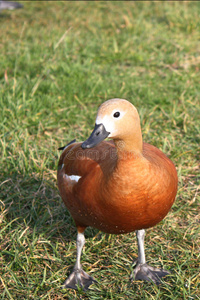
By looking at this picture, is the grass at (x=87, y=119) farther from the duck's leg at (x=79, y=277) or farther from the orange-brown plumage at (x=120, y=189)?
the orange-brown plumage at (x=120, y=189)

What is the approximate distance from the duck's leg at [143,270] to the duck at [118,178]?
0.38 metres

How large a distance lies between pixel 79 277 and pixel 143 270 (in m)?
0.48

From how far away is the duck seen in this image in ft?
7.17

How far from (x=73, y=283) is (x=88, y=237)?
444 mm

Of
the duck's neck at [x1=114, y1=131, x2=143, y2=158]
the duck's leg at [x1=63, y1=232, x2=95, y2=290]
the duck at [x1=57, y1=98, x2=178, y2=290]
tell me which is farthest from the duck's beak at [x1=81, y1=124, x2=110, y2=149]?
the duck's leg at [x1=63, y1=232, x2=95, y2=290]

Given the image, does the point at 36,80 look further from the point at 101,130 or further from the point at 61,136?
the point at 101,130

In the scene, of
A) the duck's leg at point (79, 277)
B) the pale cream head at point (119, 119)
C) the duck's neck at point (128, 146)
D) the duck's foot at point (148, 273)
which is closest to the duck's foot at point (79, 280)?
the duck's leg at point (79, 277)

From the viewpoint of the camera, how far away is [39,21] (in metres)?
6.91

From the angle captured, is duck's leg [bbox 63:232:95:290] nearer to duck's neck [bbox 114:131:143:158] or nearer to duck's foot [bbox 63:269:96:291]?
duck's foot [bbox 63:269:96:291]

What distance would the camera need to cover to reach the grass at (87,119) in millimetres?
2877

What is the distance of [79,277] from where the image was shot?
Answer: 2801mm

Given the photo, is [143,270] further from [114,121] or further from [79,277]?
[114,121]

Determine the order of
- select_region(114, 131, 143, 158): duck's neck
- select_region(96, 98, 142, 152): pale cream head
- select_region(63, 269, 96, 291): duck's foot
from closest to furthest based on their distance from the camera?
select_region(96, 98, 142, 152): pale cream head, select_region(114, 131, 143, 158): duck's neck, select_region(63, 269, 96, 291): duck's foot

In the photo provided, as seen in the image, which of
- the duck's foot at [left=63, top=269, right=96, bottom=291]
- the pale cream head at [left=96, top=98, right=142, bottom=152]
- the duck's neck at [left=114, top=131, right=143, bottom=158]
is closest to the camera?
the pale cream head at [left=96, top=98, right=142, bottom=152]
